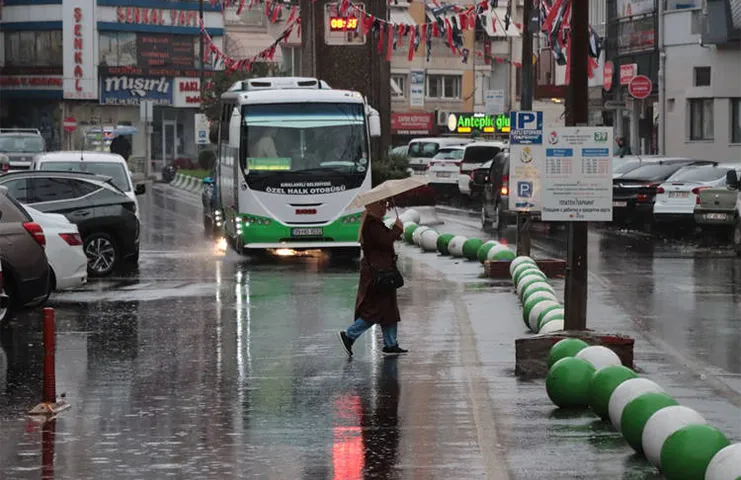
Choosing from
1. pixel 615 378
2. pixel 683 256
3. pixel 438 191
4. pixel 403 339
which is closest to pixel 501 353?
pixel 403 339

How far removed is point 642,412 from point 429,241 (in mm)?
19763

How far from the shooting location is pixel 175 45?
293 ft

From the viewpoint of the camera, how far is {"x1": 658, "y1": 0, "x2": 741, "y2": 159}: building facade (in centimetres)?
5222

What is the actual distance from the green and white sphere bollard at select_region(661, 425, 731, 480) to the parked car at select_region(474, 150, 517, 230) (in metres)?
26.0

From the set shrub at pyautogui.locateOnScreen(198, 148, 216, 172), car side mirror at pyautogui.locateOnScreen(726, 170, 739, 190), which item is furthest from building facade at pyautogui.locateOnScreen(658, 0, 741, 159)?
shrub at pyautogui.locateOnScreen(198, 148, 216, 172)

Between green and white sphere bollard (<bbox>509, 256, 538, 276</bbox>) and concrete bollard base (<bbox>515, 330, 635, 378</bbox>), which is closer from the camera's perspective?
concrete bollard base (<bbox>515, 330, 635, 378</bbox>)

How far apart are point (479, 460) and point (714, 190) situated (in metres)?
22.9

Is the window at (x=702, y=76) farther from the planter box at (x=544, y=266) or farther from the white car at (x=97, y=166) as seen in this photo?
the planter box at (x=544, y=266)

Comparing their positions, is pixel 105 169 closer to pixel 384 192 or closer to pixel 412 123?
pixel 384 192

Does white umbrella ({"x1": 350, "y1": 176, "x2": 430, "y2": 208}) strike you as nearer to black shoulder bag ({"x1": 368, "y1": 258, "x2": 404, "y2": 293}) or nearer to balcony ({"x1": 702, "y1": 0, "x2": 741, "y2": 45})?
black shoulder bag ({"x1": 368, "y1": 258, "x2": 404, "y2": 293})

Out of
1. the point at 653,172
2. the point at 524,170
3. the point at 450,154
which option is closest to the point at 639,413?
the point at 524,170

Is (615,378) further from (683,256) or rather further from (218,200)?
(218,200)

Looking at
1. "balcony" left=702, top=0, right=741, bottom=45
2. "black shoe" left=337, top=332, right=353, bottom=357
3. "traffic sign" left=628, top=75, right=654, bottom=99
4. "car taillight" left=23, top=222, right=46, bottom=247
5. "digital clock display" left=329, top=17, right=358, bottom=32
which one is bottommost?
"black shoe" left=337, top=332, right=353, bottom=357

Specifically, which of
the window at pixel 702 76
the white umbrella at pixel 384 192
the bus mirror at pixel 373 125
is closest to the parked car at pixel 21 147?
the window at pixel 702 76
